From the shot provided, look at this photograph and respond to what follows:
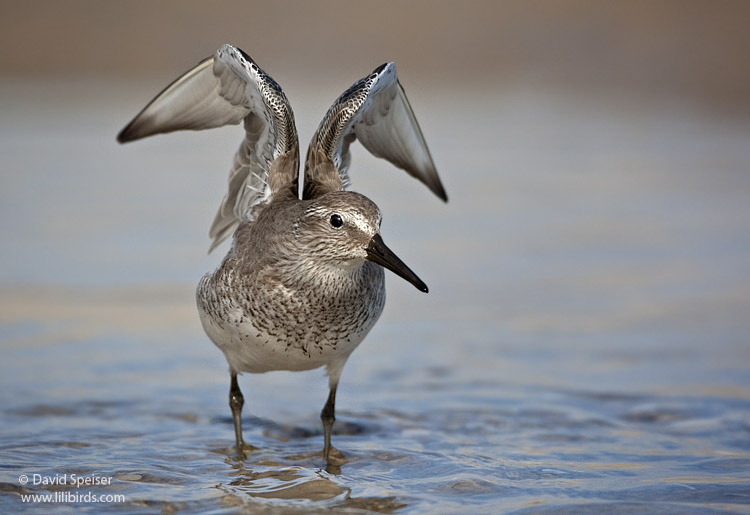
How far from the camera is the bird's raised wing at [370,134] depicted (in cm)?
717

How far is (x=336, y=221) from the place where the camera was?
624 centimetres

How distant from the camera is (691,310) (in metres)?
10.1

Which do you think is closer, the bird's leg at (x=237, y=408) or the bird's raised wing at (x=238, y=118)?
the bird's raised wing at (x=238, y=118)

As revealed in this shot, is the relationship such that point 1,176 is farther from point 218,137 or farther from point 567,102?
point 567,102

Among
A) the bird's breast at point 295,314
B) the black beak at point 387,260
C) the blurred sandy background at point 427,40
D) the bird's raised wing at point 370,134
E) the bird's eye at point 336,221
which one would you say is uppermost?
the blurred sandy background at point 427,40

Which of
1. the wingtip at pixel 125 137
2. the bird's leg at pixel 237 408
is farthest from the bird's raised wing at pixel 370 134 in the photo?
the wingtip at pixel 125 137

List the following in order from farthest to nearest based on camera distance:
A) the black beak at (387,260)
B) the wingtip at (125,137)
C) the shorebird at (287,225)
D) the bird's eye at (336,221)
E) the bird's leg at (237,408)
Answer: the wingtip at (125,137) < the bird's leg at (237,408) < the shorebird at (287,225) < the bird's eye at (336,221) < the black beak at (387,260)

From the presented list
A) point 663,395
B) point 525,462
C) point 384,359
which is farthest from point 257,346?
point 663,395

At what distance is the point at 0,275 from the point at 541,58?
13317 mm


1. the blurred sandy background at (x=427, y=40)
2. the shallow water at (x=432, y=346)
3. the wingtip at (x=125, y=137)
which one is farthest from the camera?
the blurred sandy background at (x=427, y=40)

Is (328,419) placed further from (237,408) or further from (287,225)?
(287,225)

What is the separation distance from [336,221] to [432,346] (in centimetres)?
327

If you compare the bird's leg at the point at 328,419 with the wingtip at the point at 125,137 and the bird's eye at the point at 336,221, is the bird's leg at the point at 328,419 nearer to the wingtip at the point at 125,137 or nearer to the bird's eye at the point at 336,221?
the bird's eye at the point at 336,221

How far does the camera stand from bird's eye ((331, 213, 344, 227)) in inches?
245
